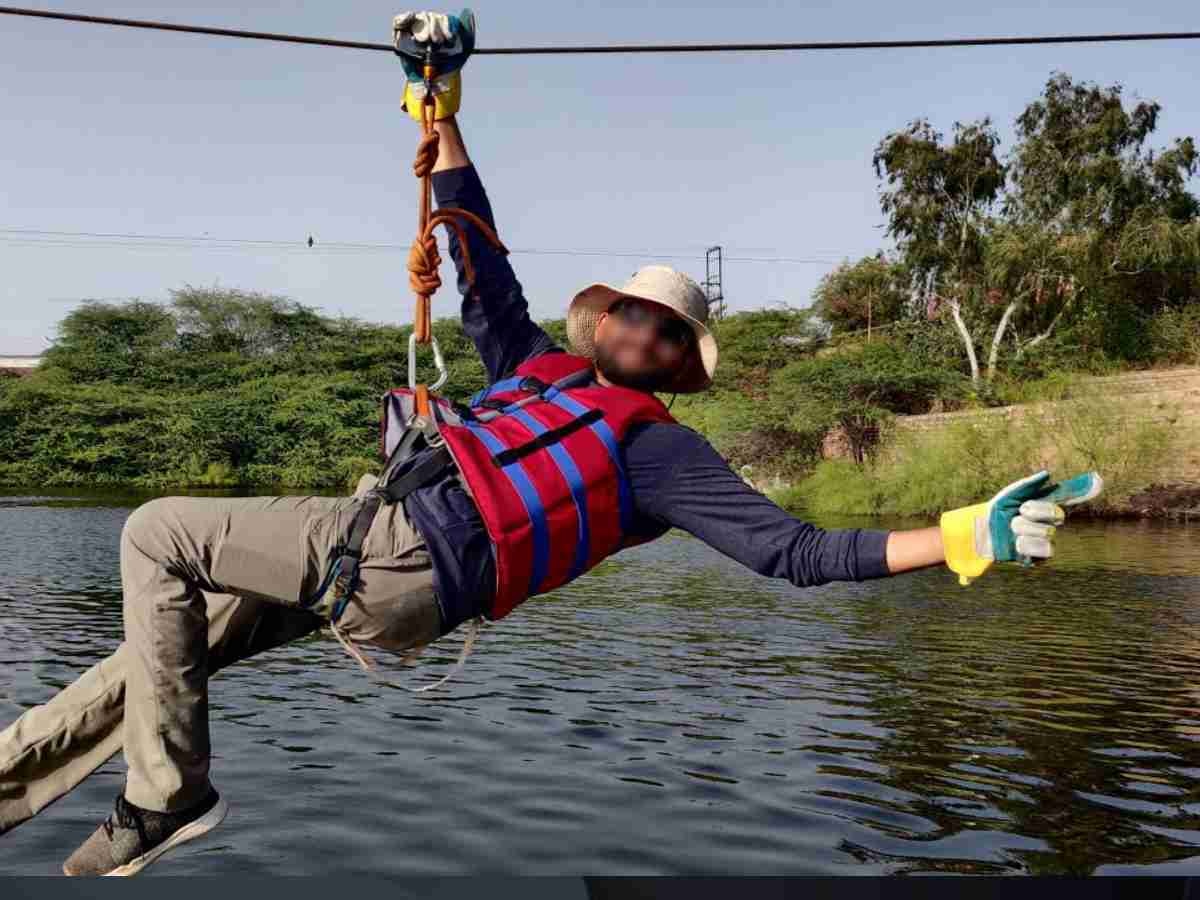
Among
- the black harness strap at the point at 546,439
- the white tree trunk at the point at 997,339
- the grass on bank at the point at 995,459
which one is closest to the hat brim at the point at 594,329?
the black harness strap at the point at 546,439

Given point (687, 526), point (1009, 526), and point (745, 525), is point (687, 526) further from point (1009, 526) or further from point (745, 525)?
point (1009, 526)

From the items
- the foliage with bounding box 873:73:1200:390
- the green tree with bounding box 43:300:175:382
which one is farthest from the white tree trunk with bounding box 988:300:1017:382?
the green tree with bounding box 43:300:175:382

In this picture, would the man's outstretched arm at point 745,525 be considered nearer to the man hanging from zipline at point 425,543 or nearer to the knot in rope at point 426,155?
the man hanging from zipline at point 425,543

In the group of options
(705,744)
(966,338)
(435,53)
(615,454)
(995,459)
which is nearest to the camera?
(615,454)

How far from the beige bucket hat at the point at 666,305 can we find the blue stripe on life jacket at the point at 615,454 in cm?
35

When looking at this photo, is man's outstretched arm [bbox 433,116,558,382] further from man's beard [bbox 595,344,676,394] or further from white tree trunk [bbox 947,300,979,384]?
white tree trunk [bbox 947,300,979,384]

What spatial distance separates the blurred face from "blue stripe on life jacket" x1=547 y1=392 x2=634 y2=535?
27 cm

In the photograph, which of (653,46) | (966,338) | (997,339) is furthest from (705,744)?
(966,338)

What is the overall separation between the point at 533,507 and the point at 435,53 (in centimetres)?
139

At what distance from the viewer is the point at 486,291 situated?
339 cm

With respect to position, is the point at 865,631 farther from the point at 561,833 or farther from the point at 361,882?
the point at 361,882

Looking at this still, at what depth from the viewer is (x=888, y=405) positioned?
3003cm

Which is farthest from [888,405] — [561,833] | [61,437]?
[561,833]

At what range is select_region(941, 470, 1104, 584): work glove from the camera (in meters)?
2.51
